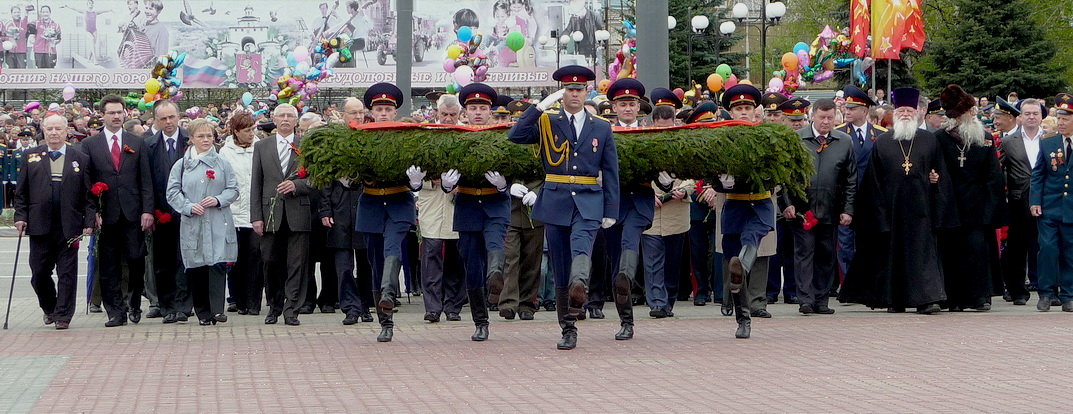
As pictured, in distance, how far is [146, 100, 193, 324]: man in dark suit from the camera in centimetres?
1312

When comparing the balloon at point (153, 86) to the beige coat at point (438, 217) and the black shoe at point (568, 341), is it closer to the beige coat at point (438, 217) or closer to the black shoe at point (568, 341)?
the beige coat at point (438, 217)

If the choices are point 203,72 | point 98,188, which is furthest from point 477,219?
point 203,72

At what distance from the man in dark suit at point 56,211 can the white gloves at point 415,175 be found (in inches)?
124

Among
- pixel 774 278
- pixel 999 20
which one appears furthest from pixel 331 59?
pixel 999 20

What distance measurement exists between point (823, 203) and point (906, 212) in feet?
2.37

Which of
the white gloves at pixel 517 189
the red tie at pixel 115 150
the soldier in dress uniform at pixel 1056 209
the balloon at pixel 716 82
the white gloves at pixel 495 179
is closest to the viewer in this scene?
the white gloves at pixel 495 179

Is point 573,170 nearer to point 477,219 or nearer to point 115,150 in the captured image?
point 477,219

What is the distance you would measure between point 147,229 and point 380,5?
149 ft

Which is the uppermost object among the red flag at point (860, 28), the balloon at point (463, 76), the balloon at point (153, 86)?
the red flag at point (860, 28)

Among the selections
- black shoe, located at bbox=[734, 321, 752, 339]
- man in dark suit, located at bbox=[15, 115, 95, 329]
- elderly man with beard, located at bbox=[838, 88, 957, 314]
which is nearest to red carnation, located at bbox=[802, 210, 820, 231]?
elderly man with beard, located at bbox=[838, 88, 957, 314]

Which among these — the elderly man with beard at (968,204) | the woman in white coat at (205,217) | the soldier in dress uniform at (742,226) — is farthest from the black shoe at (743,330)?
the woman in white coat at (205,217)

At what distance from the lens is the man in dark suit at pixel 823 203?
13.4 meters

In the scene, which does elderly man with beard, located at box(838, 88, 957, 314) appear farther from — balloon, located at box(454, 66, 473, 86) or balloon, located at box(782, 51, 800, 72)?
balloon, located at box(782, 51, 800, 72)

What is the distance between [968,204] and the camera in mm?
13508
